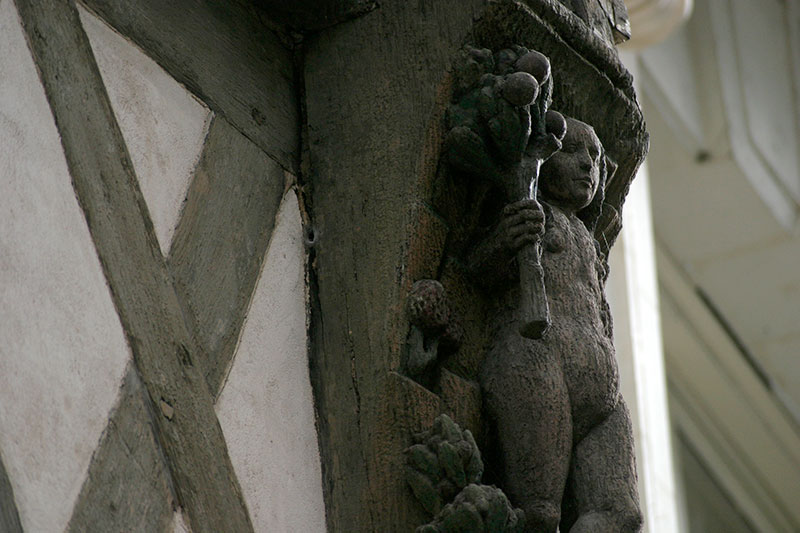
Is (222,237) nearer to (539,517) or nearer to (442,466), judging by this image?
(442,466)

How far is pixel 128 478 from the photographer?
1.47 metres

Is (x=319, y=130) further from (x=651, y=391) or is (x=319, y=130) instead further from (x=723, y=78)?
(x=723, y=78)

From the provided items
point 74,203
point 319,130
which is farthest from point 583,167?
point 74,203

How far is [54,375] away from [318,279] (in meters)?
0.44

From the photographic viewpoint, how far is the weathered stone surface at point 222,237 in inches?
64.9

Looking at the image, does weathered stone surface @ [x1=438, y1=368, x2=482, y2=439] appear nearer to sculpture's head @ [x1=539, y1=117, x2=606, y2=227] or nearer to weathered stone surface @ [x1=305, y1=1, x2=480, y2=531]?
weathered stone surface @ [x1=305, y1=1, x2=480, y2=531]

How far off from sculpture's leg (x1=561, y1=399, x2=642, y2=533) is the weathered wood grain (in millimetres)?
485

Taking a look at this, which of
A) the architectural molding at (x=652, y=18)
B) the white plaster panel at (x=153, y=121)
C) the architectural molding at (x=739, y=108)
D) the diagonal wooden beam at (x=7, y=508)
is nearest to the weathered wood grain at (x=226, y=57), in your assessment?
the white plaster panel at (x=153, y=121)

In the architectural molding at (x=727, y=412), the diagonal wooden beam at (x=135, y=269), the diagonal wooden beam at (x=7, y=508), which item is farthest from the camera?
the architectural molding at (x=727, y=412)

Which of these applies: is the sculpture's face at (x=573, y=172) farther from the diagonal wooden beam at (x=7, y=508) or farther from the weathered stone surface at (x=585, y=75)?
the diagonal wooden beam at (x=7, y=508)

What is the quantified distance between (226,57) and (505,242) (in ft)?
1.30

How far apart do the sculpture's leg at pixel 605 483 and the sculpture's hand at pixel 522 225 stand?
0.23 metres

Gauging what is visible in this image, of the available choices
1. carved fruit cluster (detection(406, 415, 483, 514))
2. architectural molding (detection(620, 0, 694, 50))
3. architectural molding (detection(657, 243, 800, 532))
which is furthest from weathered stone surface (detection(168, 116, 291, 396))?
architectural molding (detection(657, 243, 800, 532))

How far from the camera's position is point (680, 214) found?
510cm
